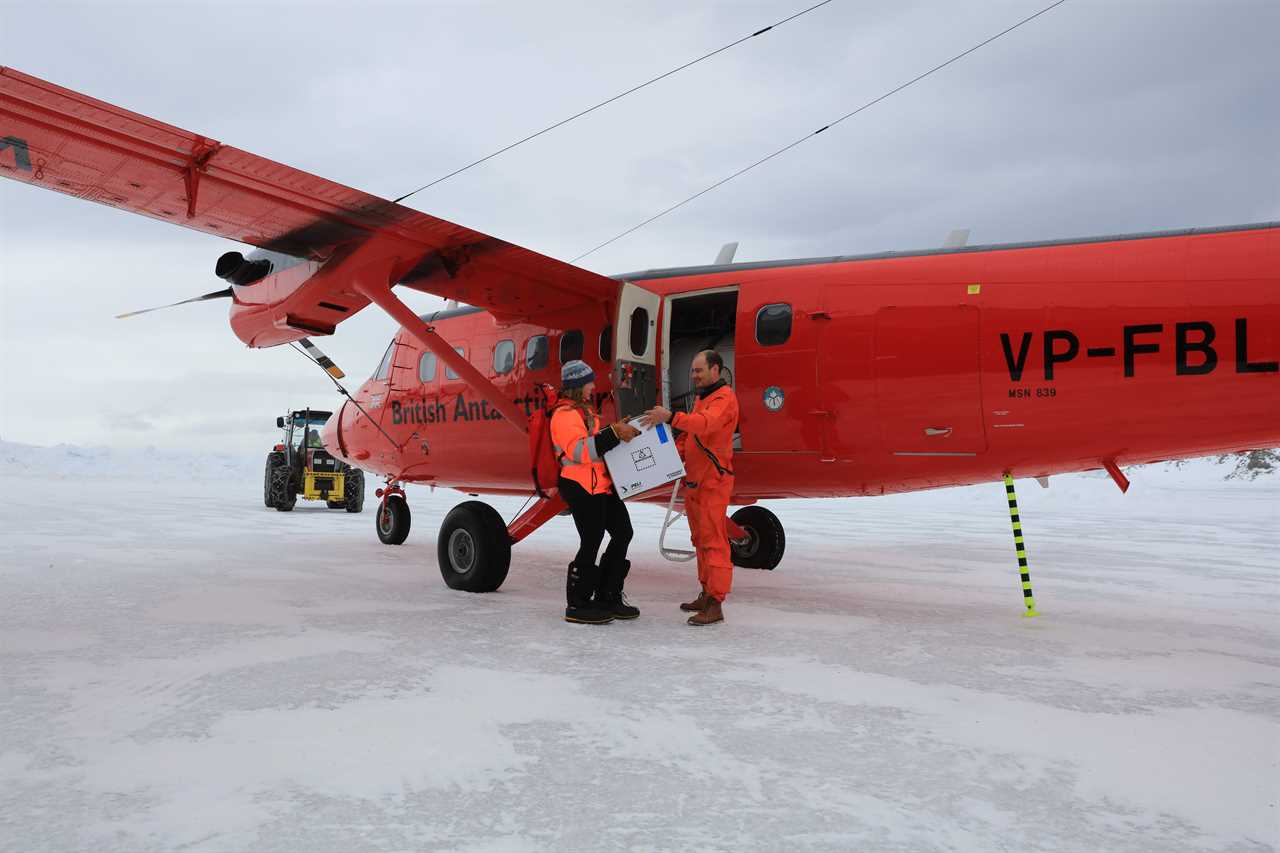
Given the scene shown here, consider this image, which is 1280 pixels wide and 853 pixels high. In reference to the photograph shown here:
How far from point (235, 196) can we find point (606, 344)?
3.54m

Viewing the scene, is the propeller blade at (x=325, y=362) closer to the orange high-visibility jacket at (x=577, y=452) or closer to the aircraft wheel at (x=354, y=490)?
the orange high-visibility jacket at (x=577, y=452)

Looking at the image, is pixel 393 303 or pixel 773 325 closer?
pixel 773 325

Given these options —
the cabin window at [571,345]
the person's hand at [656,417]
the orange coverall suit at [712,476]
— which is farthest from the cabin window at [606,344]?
the person's hand at [656,417]

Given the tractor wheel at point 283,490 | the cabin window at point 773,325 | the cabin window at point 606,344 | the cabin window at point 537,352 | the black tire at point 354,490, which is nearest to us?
the cabin window at point 773,325

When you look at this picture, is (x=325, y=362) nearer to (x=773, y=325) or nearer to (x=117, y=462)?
(x=773, y=325)

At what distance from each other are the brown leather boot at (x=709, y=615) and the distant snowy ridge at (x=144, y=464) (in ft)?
156

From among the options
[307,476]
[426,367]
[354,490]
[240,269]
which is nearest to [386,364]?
[426,367]

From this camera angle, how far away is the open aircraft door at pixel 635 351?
725 centimetres

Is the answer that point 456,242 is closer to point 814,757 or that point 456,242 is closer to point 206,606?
point 206,606

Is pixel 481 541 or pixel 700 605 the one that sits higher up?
pixel 481 541

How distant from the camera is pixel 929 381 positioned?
6.29 m

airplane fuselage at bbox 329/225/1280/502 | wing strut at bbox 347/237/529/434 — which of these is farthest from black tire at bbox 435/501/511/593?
airplane fuselage at bbox 329/225/1280/502

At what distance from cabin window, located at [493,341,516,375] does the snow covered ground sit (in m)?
2.44

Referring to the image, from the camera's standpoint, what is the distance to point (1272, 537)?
14531mm
